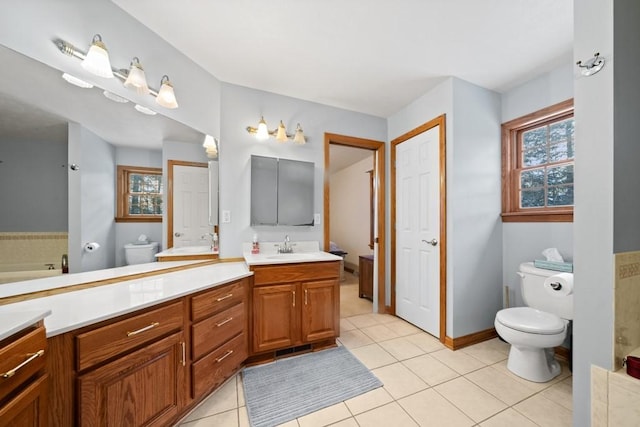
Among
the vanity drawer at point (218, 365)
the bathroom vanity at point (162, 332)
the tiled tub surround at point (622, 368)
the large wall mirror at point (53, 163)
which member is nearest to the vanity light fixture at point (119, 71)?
the large wall mirror at point (53, 163)

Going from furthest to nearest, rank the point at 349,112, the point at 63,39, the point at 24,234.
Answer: the point at 349,112 → the point at 63,39 → the point at 24,234

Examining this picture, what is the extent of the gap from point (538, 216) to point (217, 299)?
2765 mm

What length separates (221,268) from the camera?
1.97m

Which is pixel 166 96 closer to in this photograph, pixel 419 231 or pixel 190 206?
pixel 190 206

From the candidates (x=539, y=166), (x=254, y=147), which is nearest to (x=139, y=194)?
(x=254, y=147)

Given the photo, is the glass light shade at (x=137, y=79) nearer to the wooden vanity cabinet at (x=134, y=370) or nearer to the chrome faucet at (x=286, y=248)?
the wooden vanity cabinet at (x=134, y=370)

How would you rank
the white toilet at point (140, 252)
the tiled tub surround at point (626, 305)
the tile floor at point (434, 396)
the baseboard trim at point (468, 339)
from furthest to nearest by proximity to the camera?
1. the baseboard trim at point (468, 339)
2. the white toilet at point (140, 252)
3. the tile floor at point (434, 396)
4. the tiled tub surround at point (626, 305)

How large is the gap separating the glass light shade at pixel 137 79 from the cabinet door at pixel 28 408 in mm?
1563

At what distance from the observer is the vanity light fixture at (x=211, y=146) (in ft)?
6.77

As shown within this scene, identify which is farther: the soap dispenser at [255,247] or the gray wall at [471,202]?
the soap dispenser at [255,247]

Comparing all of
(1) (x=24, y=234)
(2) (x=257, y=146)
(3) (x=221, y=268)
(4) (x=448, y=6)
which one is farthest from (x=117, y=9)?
(4) (x=448, y=6)

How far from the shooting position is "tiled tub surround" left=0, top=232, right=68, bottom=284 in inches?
41.9

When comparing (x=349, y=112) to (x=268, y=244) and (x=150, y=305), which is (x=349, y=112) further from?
(x=150, y=305)

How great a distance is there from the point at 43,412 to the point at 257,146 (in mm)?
2115
